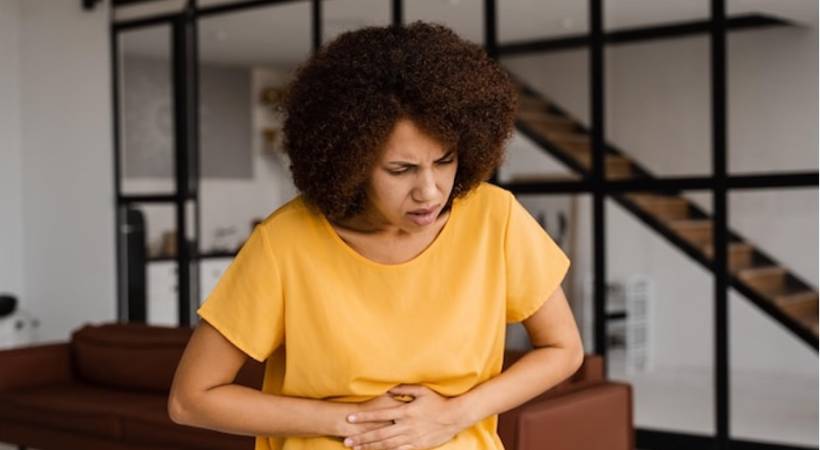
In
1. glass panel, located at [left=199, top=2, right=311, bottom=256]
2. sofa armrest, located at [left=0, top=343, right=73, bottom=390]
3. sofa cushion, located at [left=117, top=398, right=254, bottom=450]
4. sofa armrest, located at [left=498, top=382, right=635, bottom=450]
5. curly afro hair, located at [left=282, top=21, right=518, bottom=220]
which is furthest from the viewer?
glass panel, located at [left=199, top=2, right=311, bottom=256]

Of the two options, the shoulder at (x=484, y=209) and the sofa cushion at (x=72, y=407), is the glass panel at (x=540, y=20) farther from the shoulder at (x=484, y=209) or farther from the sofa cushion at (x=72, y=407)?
the shoulder at (x=484, y=209)

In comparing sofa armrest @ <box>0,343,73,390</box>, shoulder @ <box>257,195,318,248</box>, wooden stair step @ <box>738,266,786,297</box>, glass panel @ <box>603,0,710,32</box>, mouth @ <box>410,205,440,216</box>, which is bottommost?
sofa armrest @ <box>0,343,73,390</box>

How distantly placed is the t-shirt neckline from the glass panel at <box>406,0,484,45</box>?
4419 mm

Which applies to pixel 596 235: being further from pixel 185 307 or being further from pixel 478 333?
pixel 478 333

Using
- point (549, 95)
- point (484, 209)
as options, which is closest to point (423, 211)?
point (484, 209)

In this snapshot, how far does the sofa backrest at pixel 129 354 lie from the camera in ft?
16.1

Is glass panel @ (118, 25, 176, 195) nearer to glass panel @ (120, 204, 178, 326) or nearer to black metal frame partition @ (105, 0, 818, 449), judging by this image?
glass panel @ (120, 204, 178, 326)

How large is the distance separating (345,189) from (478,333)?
21 cm

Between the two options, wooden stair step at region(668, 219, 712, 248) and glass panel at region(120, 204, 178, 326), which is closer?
wooden stair step at region(668, 219, 712, 248)

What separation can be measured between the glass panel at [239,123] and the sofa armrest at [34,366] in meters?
1.47

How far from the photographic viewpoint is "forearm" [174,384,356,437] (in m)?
1.20

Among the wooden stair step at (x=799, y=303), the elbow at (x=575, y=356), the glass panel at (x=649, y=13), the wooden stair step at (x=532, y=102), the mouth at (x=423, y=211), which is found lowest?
the wooden stair step at (x=799, y=303)

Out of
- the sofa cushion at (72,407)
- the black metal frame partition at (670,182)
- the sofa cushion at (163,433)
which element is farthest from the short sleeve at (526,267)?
the black metal frame partition at (670,182)

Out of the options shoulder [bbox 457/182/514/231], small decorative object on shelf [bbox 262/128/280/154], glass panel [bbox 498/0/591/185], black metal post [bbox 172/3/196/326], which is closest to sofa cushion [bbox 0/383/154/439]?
black metal post [bbox 172/3/196/326]
